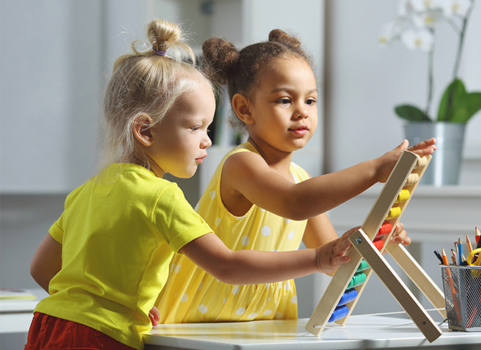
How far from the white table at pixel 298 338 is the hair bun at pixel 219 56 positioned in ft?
1.43

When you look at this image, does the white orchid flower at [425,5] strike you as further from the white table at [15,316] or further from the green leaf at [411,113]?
the white table at [15,316]

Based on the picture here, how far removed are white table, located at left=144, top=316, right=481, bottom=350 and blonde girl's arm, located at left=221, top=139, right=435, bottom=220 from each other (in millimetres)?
165

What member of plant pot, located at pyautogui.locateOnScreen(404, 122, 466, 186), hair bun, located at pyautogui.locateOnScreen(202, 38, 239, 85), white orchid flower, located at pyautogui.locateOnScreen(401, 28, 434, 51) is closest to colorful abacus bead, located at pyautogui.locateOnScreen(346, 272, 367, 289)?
hair bun, located at pyautogui.locateOnScreen(202, 38, 239, 85)

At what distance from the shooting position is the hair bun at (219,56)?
1.00 metres

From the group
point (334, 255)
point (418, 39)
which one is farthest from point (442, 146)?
point (334, 255)

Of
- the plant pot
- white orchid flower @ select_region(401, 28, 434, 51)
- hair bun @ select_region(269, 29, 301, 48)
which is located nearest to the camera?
hair bun @ select_region(269, 29, 301, 48)

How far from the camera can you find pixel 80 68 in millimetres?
1893

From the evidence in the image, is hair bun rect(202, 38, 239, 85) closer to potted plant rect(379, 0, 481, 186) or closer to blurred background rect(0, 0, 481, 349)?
blurred background rect(0, 0, 481, 349)

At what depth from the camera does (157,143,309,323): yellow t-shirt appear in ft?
3.01

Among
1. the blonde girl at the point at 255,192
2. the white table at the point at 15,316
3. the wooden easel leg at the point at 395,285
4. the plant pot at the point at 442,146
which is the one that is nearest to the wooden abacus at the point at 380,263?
the wooden easel leg at the point at 395,285

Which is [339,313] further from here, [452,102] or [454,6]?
[454,6]

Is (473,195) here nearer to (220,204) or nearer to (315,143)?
(315,143)

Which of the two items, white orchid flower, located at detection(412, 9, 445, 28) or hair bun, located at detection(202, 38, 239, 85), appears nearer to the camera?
hair bun, located at detection(202, 38, 239, 85)

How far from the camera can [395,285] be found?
0.72m
